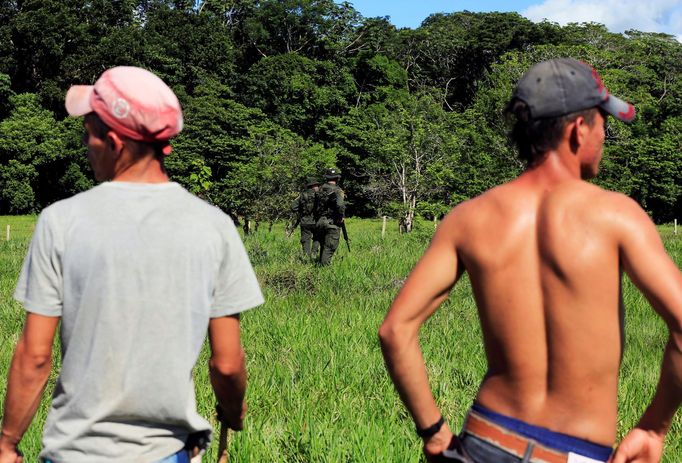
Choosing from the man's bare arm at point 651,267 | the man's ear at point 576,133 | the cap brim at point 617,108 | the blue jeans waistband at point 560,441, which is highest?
the cap brim at point 617,108

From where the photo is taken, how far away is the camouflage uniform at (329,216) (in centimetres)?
1447

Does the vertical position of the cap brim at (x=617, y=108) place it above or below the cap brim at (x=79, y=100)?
above

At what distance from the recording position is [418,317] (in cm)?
227

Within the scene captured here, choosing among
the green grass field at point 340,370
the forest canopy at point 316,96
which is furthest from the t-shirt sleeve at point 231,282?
the forest canopy at point 316,96

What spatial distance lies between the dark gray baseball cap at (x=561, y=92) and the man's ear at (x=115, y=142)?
3.34ft

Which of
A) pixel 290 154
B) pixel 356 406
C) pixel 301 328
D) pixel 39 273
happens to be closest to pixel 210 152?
pixel 290 154

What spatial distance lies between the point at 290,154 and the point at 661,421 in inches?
1225

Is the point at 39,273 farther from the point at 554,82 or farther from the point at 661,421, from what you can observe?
the point at 661,421

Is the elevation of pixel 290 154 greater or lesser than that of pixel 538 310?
lesser

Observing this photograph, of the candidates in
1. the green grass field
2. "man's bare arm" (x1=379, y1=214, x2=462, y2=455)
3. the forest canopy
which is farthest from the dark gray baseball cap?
the forest canopy

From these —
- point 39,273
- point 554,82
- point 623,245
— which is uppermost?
point 554,82

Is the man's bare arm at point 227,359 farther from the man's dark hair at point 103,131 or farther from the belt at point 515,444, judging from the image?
the belt at point 515,444

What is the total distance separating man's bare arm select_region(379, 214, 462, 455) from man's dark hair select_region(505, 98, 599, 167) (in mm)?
266

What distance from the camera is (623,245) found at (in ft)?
6.72
